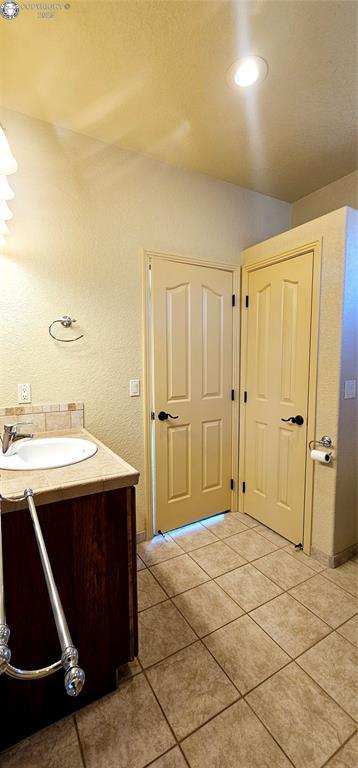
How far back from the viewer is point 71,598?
1.16m

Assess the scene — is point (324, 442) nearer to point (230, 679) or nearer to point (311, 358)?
point (311, 358)

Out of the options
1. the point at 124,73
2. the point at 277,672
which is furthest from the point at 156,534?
the point at 124,73

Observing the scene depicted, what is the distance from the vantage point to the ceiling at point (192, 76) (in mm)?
1275

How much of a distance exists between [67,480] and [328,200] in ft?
9.20

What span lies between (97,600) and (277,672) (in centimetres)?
86

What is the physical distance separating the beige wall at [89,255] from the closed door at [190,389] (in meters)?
0.15

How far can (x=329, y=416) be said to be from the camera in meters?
1.99

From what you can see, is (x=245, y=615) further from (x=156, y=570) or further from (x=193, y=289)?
(x=193, y=289)

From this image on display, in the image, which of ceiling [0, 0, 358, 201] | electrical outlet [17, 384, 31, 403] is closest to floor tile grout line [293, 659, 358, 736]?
electrical outlet [17, 384, 31, 403]

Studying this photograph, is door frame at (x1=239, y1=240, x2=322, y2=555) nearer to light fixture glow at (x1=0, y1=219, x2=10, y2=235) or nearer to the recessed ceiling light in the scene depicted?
the recessed ceiling light

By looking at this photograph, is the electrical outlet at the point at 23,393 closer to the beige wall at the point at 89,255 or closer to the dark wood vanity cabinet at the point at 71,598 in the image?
the beige wall at the point at 89,255

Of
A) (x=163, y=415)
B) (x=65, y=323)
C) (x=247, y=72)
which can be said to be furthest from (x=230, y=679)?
(x=247, y=72)
